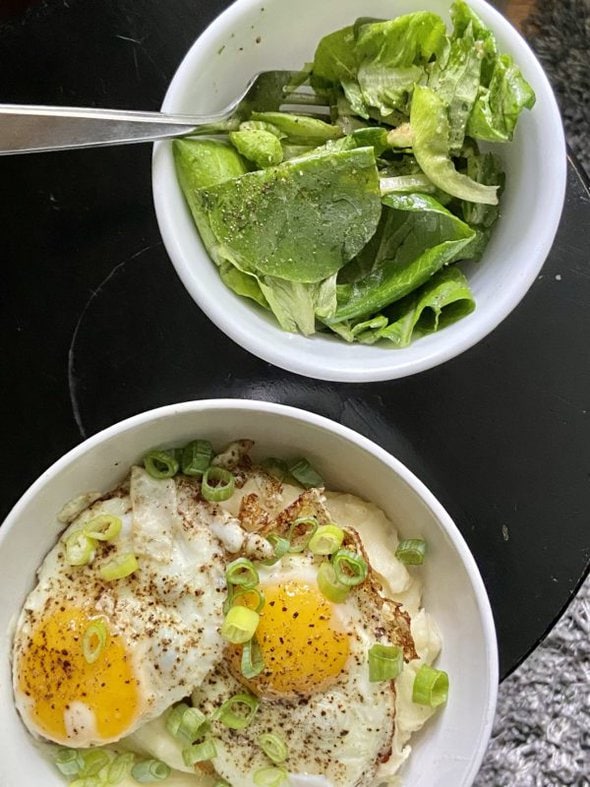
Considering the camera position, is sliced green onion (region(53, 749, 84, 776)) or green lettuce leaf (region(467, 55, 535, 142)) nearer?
green lettuce leaf (region(467, 55, 535, 142))

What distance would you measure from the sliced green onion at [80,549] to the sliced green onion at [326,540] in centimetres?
29

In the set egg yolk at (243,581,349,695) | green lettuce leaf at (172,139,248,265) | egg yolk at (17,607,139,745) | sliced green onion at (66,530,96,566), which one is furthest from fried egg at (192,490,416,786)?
green lettuce leaf at (172,139,248,265)

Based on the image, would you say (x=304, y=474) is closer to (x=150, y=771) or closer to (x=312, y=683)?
(x=312, y=683)

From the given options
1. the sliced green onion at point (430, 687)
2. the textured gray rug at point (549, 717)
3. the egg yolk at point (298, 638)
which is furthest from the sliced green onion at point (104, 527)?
the textured gray rug at point (549, 717)

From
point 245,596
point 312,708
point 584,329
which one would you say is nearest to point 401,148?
point 584,329

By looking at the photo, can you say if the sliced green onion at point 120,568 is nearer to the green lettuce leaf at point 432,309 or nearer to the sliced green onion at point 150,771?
the sliced green onion at point 150,771

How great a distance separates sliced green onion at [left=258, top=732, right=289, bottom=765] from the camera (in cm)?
129

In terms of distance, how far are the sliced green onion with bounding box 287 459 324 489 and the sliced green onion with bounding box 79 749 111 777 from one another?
47 cm

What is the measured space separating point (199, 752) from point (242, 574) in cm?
25

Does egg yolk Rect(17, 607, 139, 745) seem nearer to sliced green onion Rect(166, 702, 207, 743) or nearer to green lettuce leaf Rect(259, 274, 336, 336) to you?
sliced green onion Rect(166, 702, 207, 743)

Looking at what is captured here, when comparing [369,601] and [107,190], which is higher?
[107,190]

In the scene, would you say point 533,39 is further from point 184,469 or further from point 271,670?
point 271,670

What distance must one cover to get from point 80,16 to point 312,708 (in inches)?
41.9

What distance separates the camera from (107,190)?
1.42 meters
